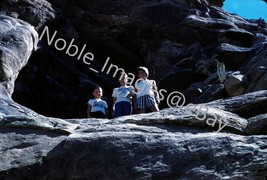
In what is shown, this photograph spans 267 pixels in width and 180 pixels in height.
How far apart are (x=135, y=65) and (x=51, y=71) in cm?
542

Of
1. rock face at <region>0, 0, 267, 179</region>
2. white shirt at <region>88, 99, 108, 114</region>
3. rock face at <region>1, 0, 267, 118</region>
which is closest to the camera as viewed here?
rock face at <region>0, 0, 267, 179</region>

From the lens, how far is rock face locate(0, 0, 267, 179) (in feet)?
24.2

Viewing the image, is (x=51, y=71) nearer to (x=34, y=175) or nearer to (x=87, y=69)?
(x=87, y=69)

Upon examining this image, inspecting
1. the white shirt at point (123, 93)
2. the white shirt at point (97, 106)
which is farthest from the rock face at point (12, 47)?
the white shirt at point (123, 93)

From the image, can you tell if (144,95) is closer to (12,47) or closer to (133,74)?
(12,47)

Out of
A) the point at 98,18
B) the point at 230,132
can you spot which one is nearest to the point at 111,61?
the point at 98,18

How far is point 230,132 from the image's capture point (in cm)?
851

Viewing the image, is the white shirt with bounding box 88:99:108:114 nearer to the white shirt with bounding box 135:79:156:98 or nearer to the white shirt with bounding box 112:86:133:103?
the white shirt with bounding box 112:86:133:103

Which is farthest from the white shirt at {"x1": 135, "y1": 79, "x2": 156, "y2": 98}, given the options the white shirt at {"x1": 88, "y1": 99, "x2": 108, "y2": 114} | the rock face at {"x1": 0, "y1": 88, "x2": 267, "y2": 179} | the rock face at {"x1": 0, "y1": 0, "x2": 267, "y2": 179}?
the rock face at {"x1": 0, "y1": 88, "x2": 267, "y2": 179}

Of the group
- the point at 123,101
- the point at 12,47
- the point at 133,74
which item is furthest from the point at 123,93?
the point at 133,74

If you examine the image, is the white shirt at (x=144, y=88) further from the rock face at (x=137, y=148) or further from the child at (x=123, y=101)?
the rock face at (x=137, y=148)

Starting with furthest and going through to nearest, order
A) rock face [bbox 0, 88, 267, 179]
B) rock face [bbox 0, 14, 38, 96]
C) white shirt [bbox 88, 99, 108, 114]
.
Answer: rock face [bbox 0, 14, 38, 96] < white shirt [bbox 88, 99, 108, 114] < rock face [bbox 0, 88, 267, 179]

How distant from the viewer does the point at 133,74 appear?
86.8ft

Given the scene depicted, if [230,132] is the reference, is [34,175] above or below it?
below
